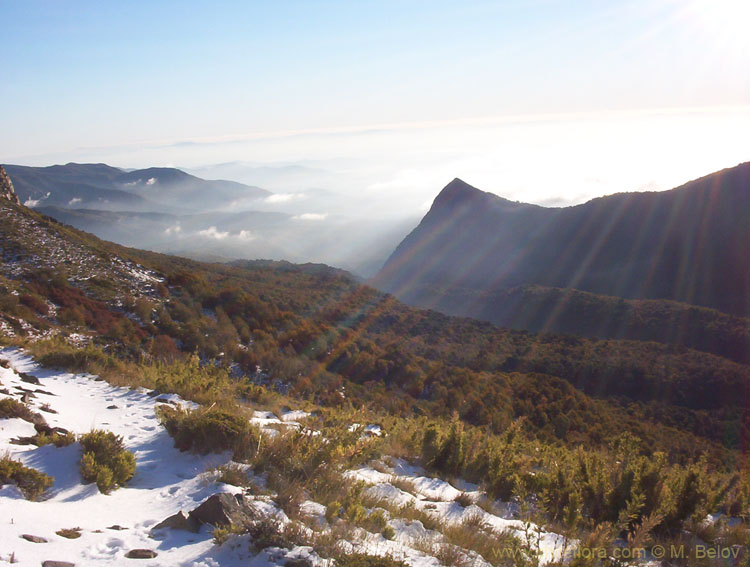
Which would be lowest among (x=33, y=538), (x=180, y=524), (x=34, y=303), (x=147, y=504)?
(x=147, y=504)

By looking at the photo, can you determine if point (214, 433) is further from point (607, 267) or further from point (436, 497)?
point (607, 267)

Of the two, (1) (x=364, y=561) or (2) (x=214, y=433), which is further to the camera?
(2) (x=214, y=433)

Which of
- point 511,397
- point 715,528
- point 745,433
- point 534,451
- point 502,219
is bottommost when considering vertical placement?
point 745,433

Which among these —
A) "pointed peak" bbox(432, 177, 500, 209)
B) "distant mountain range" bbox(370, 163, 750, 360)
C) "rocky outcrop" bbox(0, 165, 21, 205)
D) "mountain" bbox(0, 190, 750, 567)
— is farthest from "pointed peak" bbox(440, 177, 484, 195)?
"rocky outcrop" bbox(0, 165, 21, 205)

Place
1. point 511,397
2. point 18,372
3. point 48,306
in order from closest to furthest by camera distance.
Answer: point 18,372 < point 48,306 < point 511,397

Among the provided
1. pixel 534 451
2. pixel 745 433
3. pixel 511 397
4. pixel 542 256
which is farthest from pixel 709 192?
pixel 534 451

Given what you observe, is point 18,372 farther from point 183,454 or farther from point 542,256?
point 542,256

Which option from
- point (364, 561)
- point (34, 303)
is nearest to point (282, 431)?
point (364, 561)

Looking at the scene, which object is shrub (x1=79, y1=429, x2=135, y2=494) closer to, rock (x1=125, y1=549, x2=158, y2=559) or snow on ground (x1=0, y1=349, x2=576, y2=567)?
snow on ground (x1=0, y1=349, x2=576, y2=567)
